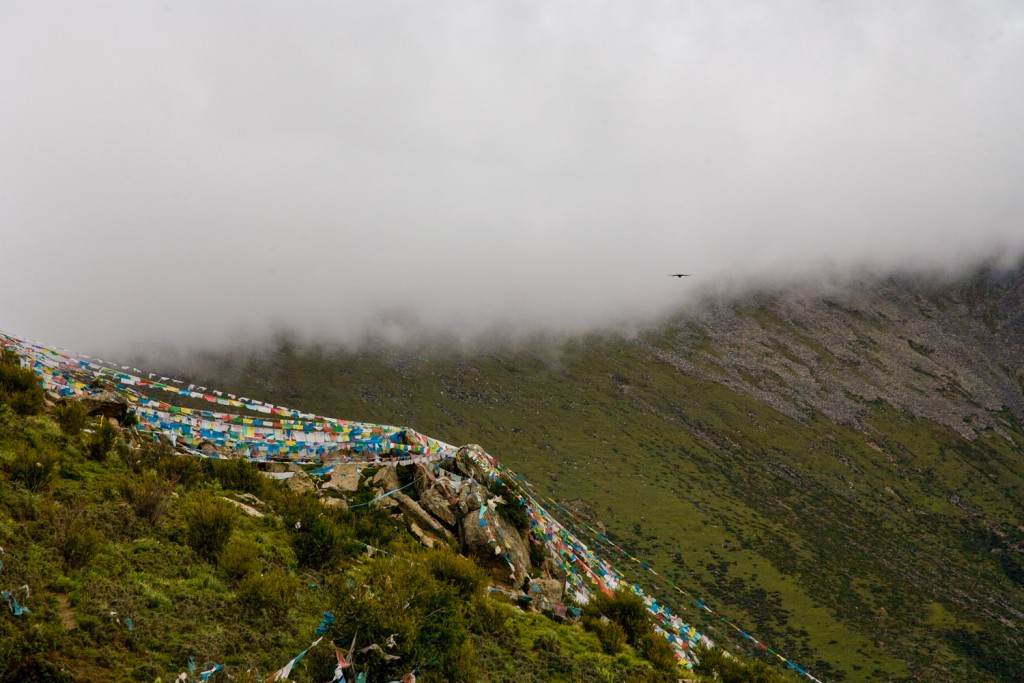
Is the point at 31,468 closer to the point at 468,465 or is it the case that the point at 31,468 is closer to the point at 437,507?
the point at 437,507

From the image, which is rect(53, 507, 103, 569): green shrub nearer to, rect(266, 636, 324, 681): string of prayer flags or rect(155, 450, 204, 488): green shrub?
rect(266, 636, 324, 681): string of prayer flags

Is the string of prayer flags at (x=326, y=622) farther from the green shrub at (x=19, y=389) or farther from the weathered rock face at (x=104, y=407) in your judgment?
the weathered rock face at (x=104, y=407)

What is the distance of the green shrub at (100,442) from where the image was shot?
1842 cm

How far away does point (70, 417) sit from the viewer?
19.6 m

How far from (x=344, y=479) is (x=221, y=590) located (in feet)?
35.4

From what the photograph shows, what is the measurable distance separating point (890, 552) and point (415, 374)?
120134mm

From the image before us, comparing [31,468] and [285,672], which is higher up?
[31,468]

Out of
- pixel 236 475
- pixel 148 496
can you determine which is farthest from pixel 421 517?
pixel 148 496

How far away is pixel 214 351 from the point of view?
19100 centimetres

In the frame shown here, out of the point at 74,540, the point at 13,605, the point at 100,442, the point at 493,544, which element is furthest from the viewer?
the point at 493,544

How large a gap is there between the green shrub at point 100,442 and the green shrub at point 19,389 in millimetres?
1736

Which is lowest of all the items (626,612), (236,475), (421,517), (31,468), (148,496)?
(626,612)

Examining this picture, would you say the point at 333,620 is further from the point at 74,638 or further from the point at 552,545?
the point at 552,545

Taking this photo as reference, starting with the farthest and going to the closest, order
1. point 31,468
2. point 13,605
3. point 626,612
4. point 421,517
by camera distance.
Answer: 1. point 421,517
2. point 626,612
3. point 31,468
4. point 13,605
